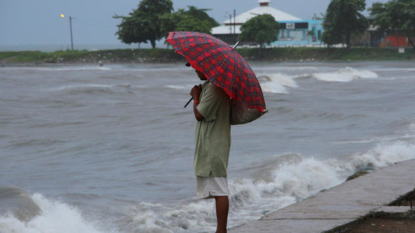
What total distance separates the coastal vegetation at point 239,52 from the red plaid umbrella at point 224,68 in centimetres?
6217

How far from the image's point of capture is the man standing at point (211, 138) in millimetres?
3781

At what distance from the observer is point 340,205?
16.2 feet

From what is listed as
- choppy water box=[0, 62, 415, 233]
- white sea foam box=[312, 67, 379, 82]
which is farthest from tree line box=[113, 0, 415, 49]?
choppy water box=[0, 62, 415, 233]

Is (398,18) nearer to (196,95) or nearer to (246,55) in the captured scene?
(246,55)

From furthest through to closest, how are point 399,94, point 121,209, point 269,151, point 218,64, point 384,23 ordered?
point 384,23 < point 399,94 < point 269,151 < point 121,209 < point 218,64

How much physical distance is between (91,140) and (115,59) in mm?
62978

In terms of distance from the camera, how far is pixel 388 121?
15945 millimetres

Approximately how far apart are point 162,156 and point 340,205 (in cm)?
637

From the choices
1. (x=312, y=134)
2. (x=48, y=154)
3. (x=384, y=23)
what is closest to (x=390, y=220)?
(x=48, y=154)

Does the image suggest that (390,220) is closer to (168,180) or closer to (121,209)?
(121,209)

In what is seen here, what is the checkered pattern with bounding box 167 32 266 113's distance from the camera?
146 inches

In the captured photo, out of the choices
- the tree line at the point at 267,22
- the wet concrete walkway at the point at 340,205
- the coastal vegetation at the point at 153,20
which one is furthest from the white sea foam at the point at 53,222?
the coastal vegetation at the point at 153,20

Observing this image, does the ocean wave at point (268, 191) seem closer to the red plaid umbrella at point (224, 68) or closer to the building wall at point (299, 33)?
the red plaid umbrella at point (224, 68)

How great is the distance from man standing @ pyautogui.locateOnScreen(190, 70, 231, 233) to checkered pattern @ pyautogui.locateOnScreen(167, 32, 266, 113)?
12 cm
